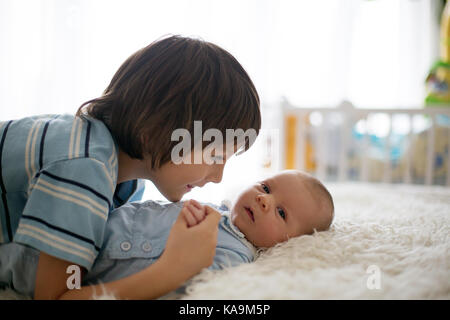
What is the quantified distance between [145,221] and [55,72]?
58.7 inches

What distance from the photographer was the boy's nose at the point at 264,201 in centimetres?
77

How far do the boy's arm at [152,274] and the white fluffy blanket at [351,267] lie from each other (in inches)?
1.1

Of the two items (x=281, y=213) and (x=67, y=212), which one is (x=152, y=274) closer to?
(x=67, y=212)

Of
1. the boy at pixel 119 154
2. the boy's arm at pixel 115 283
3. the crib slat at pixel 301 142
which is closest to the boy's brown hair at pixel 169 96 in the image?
the boy at pixel 119 154

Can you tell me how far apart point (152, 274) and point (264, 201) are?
301 millimetres

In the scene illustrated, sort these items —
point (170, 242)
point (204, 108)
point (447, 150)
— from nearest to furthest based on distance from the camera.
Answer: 1. point (170, 242)
2. point (204, 108)
3. point (447, 150)

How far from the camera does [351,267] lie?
607mm

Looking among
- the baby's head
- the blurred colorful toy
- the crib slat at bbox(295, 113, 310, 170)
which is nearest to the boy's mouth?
the baby's head

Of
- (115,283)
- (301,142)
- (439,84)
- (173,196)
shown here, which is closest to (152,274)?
(115,283)

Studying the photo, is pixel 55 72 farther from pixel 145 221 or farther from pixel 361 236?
pixel 361 236

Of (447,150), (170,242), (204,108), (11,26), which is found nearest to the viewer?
(170,242)

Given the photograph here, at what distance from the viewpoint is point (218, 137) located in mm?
734

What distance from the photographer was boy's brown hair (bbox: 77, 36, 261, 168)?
0.69 meters
